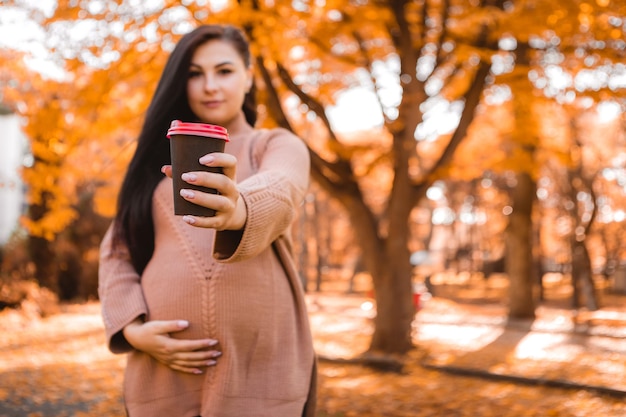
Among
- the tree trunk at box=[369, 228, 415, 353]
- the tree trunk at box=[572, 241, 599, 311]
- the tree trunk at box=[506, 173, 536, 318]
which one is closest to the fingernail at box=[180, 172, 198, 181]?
the tree trunk at box=[369, 228, 415, 353]

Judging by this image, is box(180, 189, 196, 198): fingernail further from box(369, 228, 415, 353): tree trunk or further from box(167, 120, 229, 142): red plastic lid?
box(369, 228, 415, 353): tree trunk

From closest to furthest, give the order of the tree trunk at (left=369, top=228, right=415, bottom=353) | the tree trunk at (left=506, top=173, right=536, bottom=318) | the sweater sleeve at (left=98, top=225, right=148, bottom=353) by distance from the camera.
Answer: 1. the sweater sleeve at (left=98, top=225, right=148, bottom=353)
2. the tree trunk at (left=369, top=228, right=415, bottom=353)
3. the tree trunk at (left=506, top=173, right=536, bottom=318)

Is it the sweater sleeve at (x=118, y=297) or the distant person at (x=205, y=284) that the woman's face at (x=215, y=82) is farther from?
the sweater sleeve at (x=118, y=297)

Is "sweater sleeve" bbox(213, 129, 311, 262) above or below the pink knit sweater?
above

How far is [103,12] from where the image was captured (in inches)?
257

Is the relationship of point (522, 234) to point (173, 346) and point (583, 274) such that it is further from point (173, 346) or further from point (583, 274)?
point (173, 346)

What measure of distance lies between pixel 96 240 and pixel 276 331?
61.4 feet

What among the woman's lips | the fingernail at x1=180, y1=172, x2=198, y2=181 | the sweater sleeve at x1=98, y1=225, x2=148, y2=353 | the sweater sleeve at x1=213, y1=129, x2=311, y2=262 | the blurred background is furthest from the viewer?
the blurred background

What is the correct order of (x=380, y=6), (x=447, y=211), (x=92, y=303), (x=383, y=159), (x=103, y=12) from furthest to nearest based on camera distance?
(x=447, y=211) < (x=92, y=303) < (x=383, y=159) < (x=380, y=6) < (x=103, y=12)

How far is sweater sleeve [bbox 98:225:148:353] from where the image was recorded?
1.77m

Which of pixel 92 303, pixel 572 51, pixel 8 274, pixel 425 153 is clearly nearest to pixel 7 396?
pixel 572 51

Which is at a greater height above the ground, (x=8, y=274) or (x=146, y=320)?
(x=146, y=320)

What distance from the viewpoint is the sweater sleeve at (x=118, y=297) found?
177 cm

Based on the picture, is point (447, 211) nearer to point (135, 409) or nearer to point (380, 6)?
point (380, 6)
